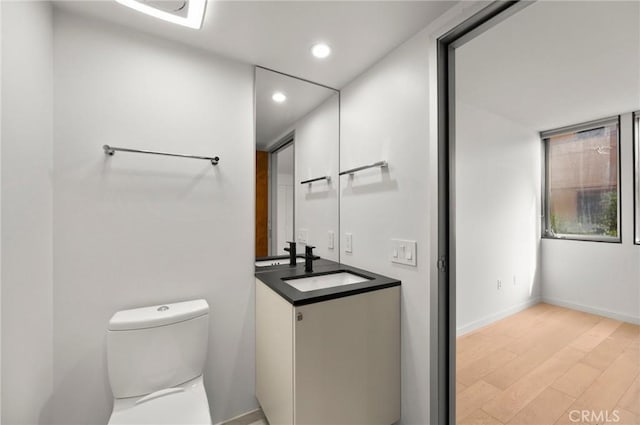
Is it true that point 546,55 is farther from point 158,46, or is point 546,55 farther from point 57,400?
point 57,400

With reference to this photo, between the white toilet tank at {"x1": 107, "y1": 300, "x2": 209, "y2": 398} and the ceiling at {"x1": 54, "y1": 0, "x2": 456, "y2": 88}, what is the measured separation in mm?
1527

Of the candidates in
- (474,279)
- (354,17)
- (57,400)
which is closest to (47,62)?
(354,17)

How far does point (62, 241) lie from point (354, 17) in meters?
1.83

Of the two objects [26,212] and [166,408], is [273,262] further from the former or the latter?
[26,212]

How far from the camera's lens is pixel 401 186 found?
4.91ft

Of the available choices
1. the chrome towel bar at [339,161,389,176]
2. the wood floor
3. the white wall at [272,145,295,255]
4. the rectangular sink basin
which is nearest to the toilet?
the rectangular sink basin

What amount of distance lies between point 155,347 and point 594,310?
4.61 meters

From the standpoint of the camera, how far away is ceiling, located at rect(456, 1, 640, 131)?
1.45m

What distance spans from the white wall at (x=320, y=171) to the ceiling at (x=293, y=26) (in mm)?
434

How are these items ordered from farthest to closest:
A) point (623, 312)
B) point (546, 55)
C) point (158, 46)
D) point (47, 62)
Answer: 1. point (623, 312)
2. point (546, 55)
3. point (158, 46)
4. point (47, 62)

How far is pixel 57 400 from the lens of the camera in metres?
1.24

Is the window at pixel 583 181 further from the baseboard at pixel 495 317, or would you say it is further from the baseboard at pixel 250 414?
the baseboard at pixel 250 414

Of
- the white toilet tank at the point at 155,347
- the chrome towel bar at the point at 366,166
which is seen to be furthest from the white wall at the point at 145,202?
the chrome towel bar at the point at 366,166

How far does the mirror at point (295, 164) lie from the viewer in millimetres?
1793
